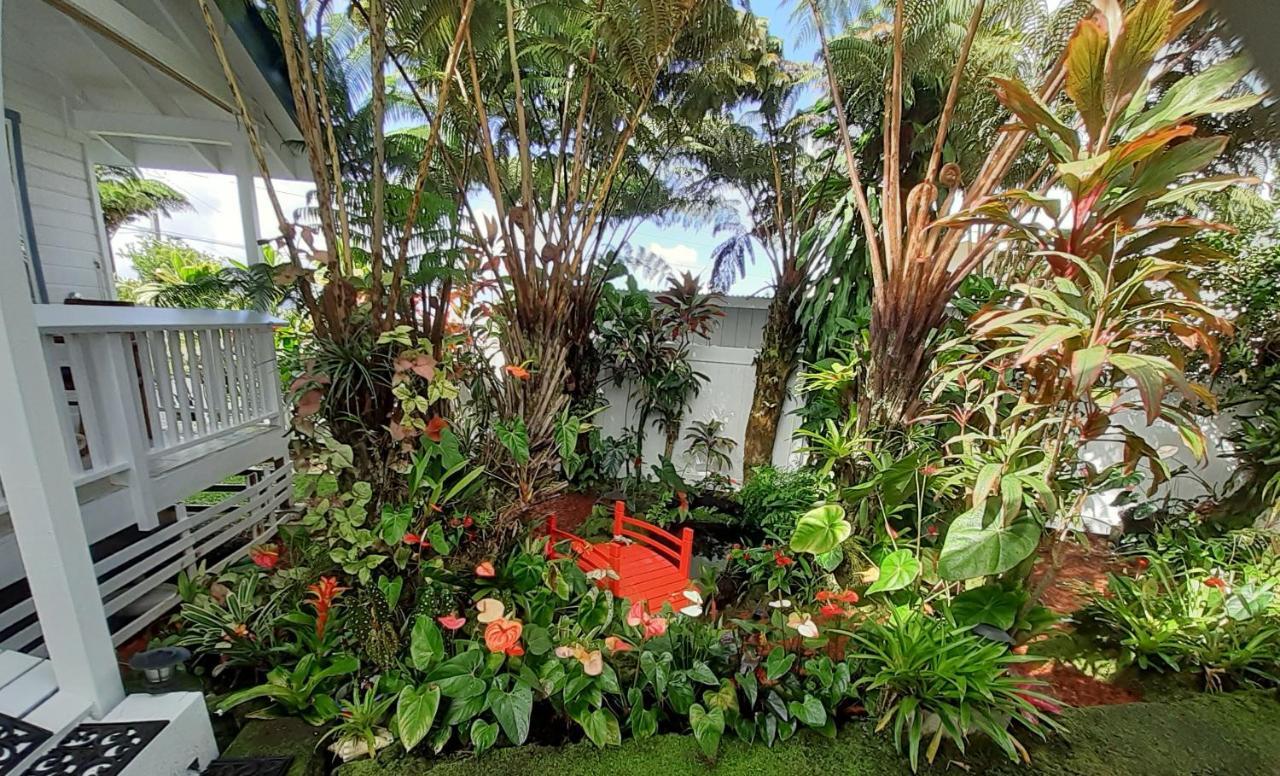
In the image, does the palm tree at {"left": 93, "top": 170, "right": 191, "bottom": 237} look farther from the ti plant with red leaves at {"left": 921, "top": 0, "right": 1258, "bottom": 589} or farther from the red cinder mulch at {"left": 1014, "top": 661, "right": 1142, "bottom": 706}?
the red cinder mulch at {"left": 1014, "top": 661, "right": 1142, "bottom": 706}

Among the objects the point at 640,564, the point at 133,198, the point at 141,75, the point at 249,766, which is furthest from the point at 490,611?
the point at 133,198

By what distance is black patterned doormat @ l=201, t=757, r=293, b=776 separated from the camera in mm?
1307

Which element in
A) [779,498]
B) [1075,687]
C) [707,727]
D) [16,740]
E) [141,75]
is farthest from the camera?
[141,75]

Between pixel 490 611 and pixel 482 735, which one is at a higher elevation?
pixel 490 611

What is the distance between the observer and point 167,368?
7.32 feet

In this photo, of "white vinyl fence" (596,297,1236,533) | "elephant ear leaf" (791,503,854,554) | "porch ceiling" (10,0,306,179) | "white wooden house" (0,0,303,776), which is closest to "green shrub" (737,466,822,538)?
"white vinyl fence" (596,297,1236,533)

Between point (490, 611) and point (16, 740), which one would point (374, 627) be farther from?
point (16, 740)

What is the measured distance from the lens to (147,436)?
212 cm

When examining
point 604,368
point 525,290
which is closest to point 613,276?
point 604,368

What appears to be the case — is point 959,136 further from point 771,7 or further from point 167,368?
point 167,368

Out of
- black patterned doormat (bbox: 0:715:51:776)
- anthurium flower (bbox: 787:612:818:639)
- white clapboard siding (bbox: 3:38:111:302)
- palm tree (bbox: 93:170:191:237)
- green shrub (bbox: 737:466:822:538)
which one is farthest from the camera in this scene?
palm tree (bbox: 93:170:191:237)

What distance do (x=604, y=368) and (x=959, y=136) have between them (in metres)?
3.26

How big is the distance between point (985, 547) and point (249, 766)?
2282 millimetres

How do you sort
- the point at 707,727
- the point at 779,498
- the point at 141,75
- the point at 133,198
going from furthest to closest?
the point at 133,198, the point at 141,75, the point at 779,498, the point at 707,727
